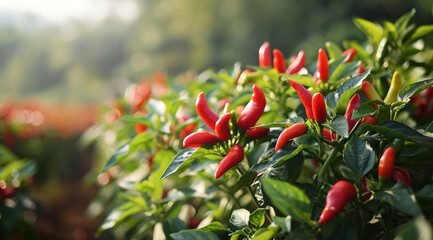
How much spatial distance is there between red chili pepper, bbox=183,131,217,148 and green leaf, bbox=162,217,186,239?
1.03 feet

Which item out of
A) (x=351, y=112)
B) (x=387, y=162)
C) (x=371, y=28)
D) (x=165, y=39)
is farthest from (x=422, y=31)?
(x=165, y=39)

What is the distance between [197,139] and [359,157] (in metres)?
0.32

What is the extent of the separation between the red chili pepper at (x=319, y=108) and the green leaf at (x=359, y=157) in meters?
0.07

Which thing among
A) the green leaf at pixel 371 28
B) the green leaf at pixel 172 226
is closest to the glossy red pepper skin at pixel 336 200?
the green leaf at pixel 172 226

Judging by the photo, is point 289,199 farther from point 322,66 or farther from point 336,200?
point 322,66

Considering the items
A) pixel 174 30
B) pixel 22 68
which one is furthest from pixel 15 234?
pixel 22 68

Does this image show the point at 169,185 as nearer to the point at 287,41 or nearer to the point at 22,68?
the point at 287,41

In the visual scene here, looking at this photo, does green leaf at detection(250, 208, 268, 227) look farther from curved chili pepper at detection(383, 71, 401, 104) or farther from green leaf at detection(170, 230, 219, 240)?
curved chili pepper at detection(383, 71, 401, 104)

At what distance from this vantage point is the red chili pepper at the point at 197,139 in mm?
738

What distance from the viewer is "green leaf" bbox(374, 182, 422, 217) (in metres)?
0.53

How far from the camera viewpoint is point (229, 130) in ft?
2.46

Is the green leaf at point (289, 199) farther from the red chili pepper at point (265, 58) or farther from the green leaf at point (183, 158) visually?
the red chili pepper at point (265, 58)

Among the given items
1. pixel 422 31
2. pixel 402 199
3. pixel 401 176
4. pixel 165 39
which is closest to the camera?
pixel 402 199

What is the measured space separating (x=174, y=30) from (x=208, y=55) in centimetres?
278
